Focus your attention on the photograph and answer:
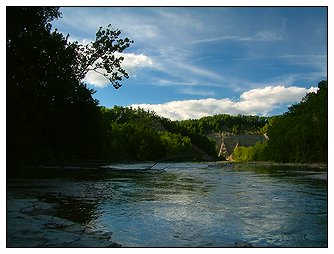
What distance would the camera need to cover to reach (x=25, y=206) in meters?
9.90

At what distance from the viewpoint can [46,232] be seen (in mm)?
7078

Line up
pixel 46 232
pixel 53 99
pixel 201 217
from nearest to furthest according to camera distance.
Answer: pixel 46 232 < pixel 201 217 < pixel 53 99

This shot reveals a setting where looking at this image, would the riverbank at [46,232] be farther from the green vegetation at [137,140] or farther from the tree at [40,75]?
the green vegetation at [137,140]

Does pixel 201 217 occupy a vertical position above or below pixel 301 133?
below

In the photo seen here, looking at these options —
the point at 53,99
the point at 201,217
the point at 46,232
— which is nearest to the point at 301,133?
the point at 53,99

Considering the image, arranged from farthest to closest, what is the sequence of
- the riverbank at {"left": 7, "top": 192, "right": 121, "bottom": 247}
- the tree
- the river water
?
the tree < the river water < the riverbank at {"left": 7, "top": 192, "right": 121, "bottom": 247}

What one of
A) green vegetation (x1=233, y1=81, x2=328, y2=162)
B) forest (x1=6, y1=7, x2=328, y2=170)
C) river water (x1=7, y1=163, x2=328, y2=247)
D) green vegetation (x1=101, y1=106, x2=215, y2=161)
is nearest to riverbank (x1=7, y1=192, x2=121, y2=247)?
river water (x1=7, y1=163, x2=328, y2=247)

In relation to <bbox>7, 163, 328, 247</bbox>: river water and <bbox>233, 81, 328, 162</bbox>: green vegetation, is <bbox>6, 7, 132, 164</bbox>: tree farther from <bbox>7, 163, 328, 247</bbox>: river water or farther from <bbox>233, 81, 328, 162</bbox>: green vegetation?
<bbox>233, 81, 328, 162</bbox>: green vegetation

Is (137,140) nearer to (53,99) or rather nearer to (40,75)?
(53,99)

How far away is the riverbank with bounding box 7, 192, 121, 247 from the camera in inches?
251
